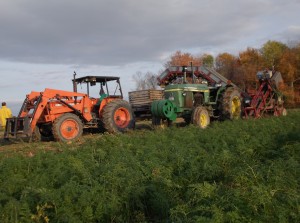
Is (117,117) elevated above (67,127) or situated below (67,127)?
above

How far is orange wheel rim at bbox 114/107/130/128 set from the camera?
1330 cm

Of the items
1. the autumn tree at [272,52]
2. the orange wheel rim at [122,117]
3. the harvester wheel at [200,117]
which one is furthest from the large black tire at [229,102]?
the autumn tree at [272,52]

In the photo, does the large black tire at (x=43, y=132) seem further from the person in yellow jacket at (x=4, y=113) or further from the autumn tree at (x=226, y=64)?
the autumn tree at (x=226, y=64)

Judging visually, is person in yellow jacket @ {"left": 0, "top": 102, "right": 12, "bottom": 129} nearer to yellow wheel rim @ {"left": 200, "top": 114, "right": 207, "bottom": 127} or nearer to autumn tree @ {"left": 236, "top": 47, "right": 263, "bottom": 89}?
yellow wheel rim @ {"left": 200, "top": 114, "right": 207, "bottom": 127}

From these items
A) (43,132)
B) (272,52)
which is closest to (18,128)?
(43,132)

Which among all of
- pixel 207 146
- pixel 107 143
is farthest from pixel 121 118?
pixel 207 146

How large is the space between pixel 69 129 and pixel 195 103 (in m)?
5.22

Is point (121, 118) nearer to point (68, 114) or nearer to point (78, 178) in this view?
point (68, 114)

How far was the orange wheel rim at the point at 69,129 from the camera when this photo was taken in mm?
11618

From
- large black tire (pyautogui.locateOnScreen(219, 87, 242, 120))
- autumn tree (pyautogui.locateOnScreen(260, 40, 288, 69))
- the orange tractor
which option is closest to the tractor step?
the orange tractor

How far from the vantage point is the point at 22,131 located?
433 inches

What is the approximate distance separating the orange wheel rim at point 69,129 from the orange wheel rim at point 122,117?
1.76 meters

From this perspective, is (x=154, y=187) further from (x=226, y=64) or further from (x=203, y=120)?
(x=226, y=64)

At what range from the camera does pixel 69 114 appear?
11938 mm
